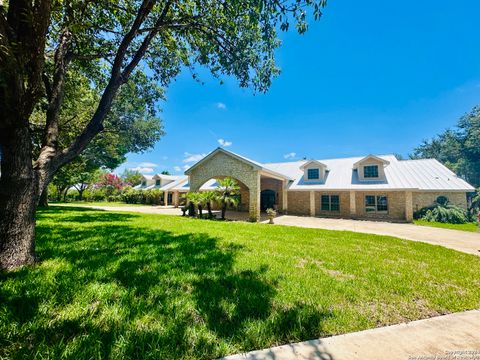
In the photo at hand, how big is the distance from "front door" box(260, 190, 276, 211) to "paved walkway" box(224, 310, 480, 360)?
761 inches

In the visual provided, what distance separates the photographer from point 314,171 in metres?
21.1

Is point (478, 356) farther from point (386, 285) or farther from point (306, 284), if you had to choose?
point (306, 284)

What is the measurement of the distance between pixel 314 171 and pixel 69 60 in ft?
65.5

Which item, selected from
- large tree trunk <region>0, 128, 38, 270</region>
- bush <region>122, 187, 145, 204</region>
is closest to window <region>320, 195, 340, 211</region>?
large tree trunk <region>0, 128, 38, 270</region>

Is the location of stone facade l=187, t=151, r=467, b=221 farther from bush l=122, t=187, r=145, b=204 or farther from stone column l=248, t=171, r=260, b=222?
bush l=122, t=187, r=145, b=204

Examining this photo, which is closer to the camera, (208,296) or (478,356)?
(478,356)

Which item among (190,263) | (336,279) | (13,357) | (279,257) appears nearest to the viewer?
(13,357)

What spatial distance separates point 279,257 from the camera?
5.80 metres

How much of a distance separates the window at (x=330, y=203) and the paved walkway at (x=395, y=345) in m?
17.1

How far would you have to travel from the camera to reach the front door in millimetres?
22375

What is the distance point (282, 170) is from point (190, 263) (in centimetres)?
2176

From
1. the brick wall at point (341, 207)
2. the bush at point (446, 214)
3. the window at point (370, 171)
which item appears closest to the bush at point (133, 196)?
the brick wall at point (341, 207)

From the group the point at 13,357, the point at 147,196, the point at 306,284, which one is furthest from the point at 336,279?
the point at 147,196

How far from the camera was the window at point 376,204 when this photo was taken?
57.4 ft
